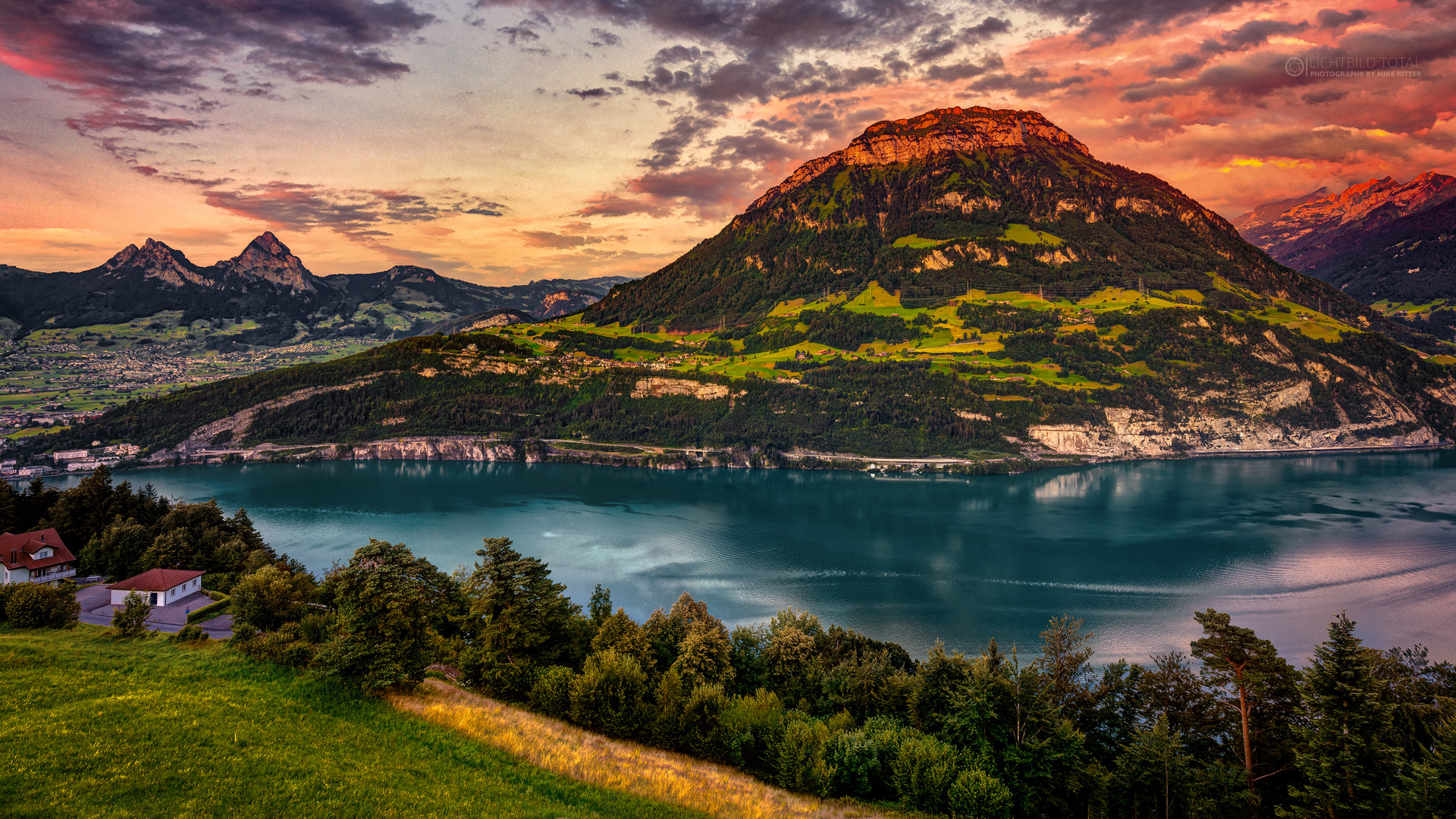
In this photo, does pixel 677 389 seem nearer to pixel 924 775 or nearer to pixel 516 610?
pixel 516 610

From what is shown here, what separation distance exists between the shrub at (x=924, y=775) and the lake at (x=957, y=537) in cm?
2260

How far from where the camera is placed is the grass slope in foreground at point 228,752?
39.0ft

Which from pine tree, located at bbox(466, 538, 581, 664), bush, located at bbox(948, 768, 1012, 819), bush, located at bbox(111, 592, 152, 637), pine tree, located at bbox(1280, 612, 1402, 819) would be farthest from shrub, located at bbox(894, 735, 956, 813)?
bush, located at bbox(111, 592, 152, 637)

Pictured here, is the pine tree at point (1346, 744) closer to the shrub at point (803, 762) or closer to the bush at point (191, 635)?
the shrub at point (803, 762)

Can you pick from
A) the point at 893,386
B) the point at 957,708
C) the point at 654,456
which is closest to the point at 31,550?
the point at 957,708

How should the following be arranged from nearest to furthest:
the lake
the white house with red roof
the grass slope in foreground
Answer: the grass slope in foreground < the white house with red roof < the lake

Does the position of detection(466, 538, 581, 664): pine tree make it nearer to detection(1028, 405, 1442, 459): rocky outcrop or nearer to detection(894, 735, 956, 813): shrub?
detection(894, 735, 956, 813): shrub

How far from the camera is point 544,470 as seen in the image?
368 ft

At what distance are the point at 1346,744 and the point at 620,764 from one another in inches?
782

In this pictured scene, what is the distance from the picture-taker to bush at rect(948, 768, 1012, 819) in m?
18.3

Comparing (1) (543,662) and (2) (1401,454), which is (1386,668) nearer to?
(1) (543,662)

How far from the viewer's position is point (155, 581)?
108 feet

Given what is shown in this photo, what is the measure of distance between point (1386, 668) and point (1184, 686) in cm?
603

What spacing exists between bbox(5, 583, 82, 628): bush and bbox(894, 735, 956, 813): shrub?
3010cm
